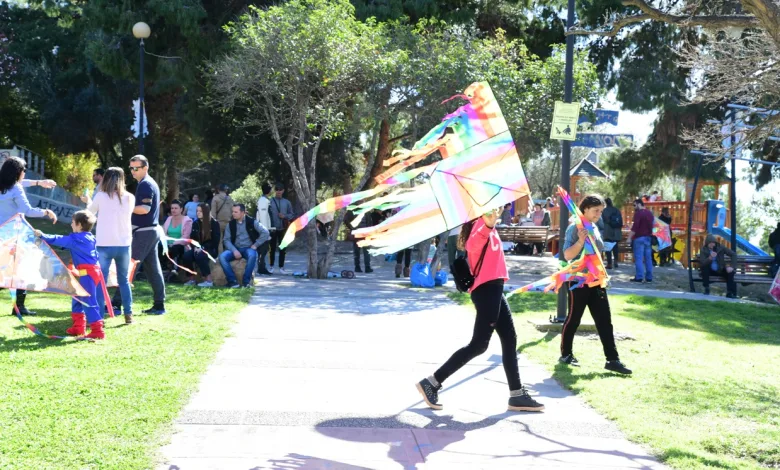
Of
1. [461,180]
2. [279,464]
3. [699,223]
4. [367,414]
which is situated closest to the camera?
[279,464]

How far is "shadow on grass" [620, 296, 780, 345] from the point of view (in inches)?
451

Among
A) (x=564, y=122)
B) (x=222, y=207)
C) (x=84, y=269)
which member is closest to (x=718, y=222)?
(x=222, y=207)

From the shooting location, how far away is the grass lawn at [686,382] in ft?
17.9

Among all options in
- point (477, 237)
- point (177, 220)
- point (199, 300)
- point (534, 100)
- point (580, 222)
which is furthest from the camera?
point (534, 100)

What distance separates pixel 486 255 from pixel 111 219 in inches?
176

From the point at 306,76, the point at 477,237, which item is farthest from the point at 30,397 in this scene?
the point at 306,76

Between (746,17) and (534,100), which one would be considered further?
(534,100)

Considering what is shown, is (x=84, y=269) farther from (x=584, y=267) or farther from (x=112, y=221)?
(x=584, y=267)

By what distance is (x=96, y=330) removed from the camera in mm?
7863

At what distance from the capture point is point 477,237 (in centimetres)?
612

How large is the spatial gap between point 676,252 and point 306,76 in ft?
52.0

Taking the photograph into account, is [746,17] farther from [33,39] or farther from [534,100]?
[33,39]

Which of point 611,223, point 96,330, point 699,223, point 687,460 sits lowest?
point 687,460

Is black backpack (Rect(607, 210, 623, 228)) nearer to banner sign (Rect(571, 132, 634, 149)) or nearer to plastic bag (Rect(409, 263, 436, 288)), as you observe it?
banner sign (Rect(571, 132, 634, 149))
